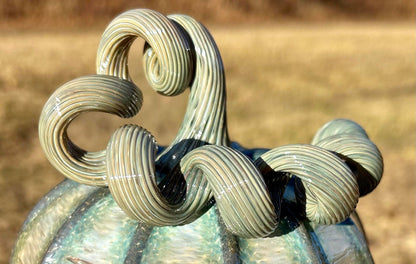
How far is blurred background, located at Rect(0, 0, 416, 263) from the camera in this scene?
9.43 feet

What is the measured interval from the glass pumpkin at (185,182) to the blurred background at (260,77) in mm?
1663

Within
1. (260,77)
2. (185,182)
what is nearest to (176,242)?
(185,182)

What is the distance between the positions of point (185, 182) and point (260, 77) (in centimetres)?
292

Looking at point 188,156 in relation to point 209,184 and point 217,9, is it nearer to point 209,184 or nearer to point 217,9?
point 209,184

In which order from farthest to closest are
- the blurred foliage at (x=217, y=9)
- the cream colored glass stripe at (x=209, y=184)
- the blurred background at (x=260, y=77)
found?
the blurred foliage at (x=217, y=9) → the blurred background at (x=260, y=77) → the cream colored glass stripe at (x=209, y=184)

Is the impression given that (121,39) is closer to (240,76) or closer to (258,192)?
(258,192)

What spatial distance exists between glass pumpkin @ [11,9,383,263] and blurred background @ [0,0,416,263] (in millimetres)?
1663

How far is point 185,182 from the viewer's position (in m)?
0.79

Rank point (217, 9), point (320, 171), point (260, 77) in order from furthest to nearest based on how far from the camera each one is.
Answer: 1. point (217, 9)
2. point (260, 77)
3. point (320, 171)

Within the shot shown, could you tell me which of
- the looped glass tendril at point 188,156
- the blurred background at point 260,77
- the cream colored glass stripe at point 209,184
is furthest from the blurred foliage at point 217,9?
the cream colored glass stripe at point 209,184

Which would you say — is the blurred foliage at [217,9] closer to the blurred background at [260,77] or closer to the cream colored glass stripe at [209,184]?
the blurred background at [260,77]

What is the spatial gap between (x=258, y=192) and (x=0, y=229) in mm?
1733

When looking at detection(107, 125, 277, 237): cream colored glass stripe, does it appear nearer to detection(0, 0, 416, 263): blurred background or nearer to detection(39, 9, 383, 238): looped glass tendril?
detection(39, 9, 383, 238): looped glass tendril

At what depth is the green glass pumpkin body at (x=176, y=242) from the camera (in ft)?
2.61
